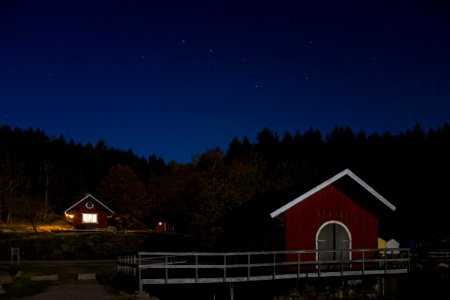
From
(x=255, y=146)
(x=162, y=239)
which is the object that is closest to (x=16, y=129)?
(x=255, y=146)

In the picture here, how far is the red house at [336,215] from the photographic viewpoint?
2628 cm

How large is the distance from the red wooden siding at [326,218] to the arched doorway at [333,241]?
25cm

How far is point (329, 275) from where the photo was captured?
2411cm

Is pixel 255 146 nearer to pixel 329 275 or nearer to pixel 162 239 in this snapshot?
pixel 162 239

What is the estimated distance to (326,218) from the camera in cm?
2717

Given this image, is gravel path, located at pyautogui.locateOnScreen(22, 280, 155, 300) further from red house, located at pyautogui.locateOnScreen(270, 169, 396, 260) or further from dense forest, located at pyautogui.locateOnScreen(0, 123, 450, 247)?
dense forest, located at pyautogui.locateOnScreen(0, 123, 450, 247)

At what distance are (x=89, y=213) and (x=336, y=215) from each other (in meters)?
50.0

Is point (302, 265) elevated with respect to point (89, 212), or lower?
lower

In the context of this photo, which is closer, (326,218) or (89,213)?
(326,218)

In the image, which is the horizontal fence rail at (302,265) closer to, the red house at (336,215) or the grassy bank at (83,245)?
the red house at (336,215)

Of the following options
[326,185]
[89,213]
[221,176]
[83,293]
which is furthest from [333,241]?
[89,213]

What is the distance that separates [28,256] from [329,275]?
1363 inches

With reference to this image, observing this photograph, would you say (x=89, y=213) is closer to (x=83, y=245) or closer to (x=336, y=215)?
(x=83, y=245)

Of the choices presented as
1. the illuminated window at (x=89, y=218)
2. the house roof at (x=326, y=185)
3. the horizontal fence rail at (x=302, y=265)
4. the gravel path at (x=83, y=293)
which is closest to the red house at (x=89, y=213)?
the illuminated window at (x=89, y=218)
